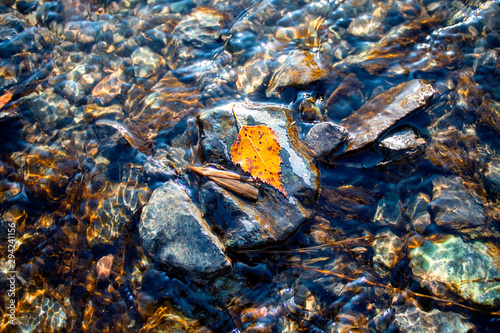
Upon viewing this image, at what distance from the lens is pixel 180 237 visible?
109 inches

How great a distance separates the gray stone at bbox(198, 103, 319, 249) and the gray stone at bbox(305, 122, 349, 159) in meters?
0.18

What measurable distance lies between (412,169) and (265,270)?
6.57ft

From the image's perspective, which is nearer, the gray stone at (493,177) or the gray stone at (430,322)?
the gray stone at (430,322)

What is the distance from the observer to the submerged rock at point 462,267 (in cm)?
257

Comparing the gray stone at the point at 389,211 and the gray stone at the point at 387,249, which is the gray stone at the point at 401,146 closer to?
the gray stone at the point at 389,211

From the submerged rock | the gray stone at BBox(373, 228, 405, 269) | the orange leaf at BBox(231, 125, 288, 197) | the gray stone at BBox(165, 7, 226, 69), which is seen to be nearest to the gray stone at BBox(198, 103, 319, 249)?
the orange leaf at BBox(231, 125, 288, 197)

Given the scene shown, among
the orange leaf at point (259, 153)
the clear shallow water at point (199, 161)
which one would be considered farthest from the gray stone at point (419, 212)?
the orange leaf at point (259, 153)

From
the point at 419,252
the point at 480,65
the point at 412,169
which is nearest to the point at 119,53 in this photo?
the point at 412,169

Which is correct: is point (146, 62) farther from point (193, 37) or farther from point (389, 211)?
point (389, 211)

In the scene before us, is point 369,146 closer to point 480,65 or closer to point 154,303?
point 480,65

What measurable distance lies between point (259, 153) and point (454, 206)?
2.13 meters

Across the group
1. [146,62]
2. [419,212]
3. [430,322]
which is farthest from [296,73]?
[430,322]

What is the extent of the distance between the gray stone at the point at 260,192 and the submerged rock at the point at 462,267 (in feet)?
3.97

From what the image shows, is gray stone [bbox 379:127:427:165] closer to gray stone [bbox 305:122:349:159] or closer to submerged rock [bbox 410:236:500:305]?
gray stone [bbox 305:122:349:159]
